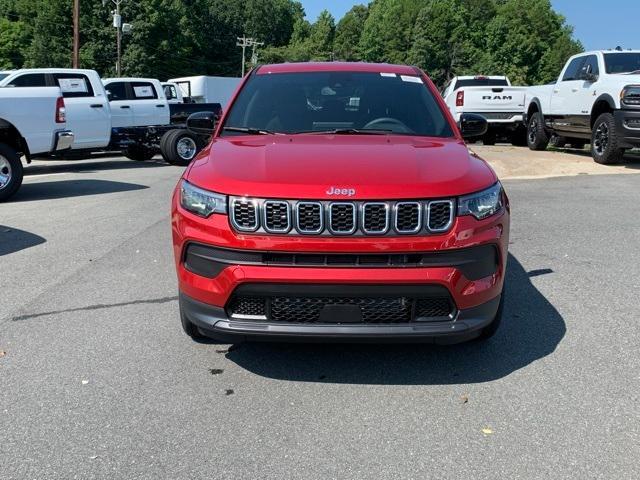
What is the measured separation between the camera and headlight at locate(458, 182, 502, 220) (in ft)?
11.0

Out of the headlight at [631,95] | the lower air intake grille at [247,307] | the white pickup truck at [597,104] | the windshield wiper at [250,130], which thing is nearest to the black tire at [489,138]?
the white pickup truck at [597,104]

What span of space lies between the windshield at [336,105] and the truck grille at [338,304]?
1.55 metres

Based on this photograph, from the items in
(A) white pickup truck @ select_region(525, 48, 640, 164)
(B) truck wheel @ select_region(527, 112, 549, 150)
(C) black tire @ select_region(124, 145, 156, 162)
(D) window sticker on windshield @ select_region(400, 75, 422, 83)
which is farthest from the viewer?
(C) black tire @ select_region(124, 145, 156, 162)

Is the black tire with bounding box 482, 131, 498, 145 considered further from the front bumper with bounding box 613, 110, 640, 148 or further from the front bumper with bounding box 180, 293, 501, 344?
the front bumper with bounding box 180, 293, 501, 344

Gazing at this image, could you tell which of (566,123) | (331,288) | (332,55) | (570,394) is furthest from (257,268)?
(332,55)

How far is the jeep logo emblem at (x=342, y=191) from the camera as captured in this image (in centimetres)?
323

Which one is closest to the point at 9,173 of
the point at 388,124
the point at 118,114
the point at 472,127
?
the point at 118,114

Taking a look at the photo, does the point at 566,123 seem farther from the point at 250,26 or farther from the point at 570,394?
the point at 250,26

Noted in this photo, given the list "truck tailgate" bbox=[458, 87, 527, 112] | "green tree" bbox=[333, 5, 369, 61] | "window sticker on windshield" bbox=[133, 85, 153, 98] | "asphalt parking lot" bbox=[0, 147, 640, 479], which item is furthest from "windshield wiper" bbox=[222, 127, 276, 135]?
"green tree" bbox=[333, 5, 369, 61]

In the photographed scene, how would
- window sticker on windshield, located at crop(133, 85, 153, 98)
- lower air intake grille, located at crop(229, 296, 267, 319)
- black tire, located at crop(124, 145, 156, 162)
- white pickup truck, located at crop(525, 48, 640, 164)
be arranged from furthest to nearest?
window sticker on windshield, located at crop(133, 85, 153, 98), black tire, located at crop(124, 145, 156, 162), white pickup truck, located at crop(525, 48, 640, 164), lower air intake grille, located at crop(229, 296, 267, 319)

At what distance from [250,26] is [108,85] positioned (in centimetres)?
11714

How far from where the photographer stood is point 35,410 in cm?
326

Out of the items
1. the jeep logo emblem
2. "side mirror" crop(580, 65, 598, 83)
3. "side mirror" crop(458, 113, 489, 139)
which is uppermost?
"side mirror" crop(580, 65, 598, 83)

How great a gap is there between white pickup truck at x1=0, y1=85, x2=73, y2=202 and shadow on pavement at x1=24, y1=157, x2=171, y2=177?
10.4ft
